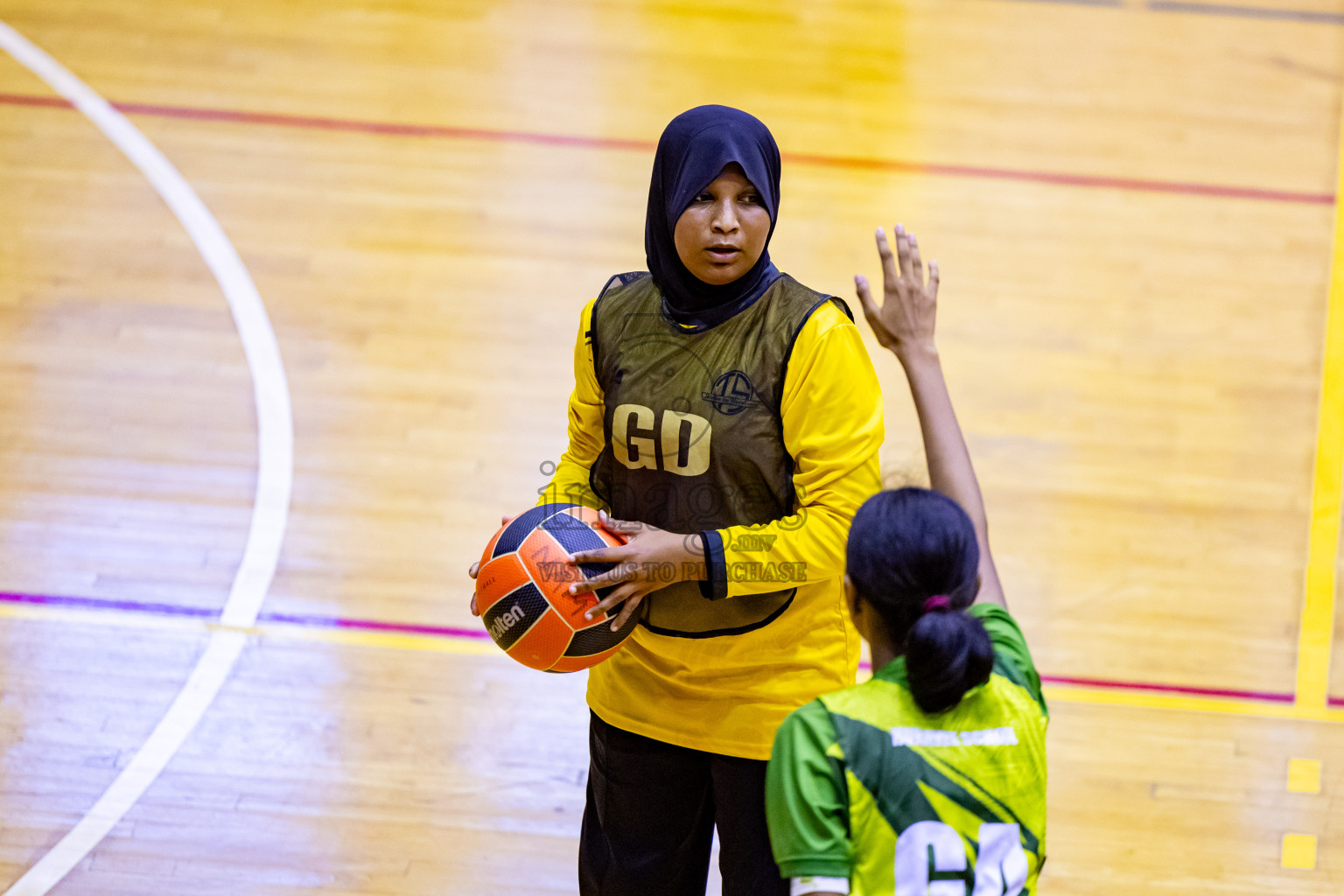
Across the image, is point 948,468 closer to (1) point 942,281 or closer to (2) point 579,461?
(2) point 579,461

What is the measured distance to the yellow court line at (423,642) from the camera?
11.4 feet

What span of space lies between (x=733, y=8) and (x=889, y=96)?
937 mm

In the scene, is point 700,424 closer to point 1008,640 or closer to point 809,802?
point 1008,640

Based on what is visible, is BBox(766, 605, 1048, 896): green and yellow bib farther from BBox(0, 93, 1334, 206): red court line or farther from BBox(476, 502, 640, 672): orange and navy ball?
BBox(0, 93, 1334, 206): red court line

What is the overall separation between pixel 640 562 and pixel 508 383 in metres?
2.36

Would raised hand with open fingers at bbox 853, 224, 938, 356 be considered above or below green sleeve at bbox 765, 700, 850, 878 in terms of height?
above

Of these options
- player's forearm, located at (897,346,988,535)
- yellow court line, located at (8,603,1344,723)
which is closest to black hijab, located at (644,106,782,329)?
player's forearm, located at (897,346,988,535)

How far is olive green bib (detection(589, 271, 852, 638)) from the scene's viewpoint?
200 centimetres

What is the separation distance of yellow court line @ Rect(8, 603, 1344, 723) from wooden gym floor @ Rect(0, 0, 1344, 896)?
13 millimetres

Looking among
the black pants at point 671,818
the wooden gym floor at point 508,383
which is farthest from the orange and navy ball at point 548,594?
the wooden gym floor at point 508,383

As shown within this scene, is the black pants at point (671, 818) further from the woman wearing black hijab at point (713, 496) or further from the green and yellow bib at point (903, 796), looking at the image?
the green and yellow bib at point (903, 796)

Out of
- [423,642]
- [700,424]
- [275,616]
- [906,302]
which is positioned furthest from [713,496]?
[275,616]

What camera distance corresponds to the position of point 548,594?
204 cm

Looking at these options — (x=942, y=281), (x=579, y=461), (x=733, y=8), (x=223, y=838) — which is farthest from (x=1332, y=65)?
(x=223, y=838)
